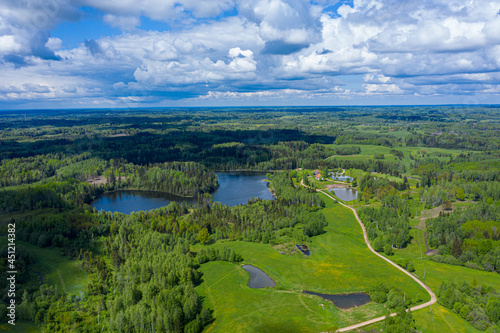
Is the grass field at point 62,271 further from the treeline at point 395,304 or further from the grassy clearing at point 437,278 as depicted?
the grassy clearing at point 437,278

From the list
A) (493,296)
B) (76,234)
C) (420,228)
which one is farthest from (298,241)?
(76,234)

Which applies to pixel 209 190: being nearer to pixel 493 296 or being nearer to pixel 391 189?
pixel 391 189

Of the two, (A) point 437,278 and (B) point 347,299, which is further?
(A) point 437,278

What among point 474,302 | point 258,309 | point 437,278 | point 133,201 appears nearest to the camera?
point 474,302

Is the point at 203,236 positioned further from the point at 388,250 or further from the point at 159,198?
the point at 159,198

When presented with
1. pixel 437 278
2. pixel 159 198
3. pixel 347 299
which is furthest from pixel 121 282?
pixel 159 198

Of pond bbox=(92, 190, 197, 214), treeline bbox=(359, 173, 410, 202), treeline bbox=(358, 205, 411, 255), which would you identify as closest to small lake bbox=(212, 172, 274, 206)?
pond bbox=(92, 190, 197, 214)

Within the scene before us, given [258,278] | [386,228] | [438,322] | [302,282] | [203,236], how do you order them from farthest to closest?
1. [386,228]
2. [203,236]
3. [258,278]
4. [302,282]
5. [438,322]
